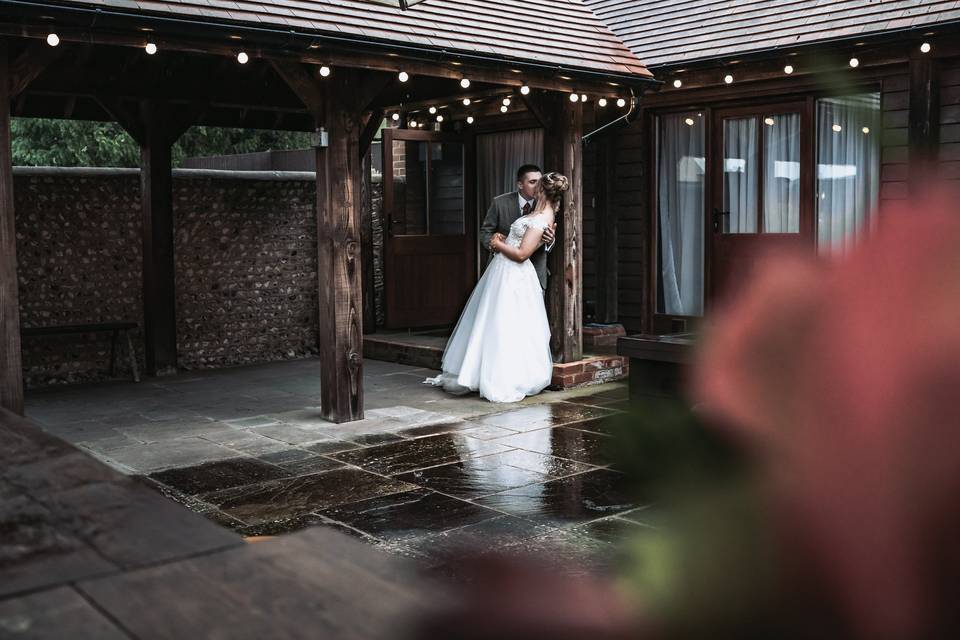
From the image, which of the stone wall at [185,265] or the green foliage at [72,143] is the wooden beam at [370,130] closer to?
the stone wall at [185,265]

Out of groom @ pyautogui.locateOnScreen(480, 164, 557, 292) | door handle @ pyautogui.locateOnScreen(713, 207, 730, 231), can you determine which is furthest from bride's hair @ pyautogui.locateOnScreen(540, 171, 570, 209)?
door handle @ pyautogui.locateOnScreen(713, 207, 730, 231)

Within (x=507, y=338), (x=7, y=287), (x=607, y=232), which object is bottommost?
(x=507, y=338)

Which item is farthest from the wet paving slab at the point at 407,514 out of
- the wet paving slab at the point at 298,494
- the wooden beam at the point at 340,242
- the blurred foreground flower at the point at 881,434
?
the blurred foreground flower at the point at 881,434

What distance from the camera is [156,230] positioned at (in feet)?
28.7

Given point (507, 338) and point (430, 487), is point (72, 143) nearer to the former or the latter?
point (507, 338)

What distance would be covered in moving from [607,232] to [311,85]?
4.31 metres

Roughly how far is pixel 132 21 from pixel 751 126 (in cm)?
572

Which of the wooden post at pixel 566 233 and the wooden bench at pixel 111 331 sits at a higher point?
the wooden post at pixel 566 233

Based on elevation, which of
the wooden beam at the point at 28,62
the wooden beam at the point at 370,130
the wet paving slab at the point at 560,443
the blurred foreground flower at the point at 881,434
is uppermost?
the wooden beam at the point at 370,130

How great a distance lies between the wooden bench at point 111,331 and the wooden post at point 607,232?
15.0ft

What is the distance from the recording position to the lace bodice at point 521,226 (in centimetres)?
774

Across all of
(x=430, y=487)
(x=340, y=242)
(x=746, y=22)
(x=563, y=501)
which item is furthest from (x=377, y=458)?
(x=746, y=22)

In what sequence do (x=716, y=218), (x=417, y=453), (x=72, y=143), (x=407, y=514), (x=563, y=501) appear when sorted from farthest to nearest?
(x=72, y=143) < (x=716, y=218) < (x=417, y=453) < (x=563, y=501) < (x=407, y=514)

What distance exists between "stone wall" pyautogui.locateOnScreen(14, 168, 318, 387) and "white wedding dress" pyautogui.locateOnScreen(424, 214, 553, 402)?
2791 millimetres
